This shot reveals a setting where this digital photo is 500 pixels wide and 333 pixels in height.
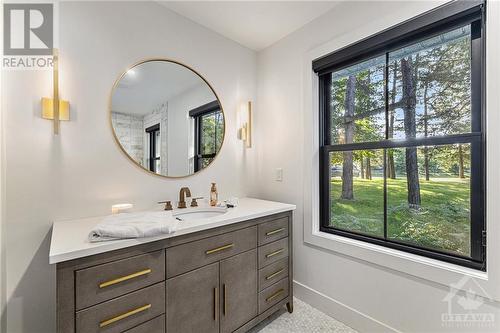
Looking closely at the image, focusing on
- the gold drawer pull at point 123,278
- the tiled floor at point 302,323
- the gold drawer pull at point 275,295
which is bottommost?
the tiled floor at point 302,323

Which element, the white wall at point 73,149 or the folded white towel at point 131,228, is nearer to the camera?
the folded white towel at point 131,228

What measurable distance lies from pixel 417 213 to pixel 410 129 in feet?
1.88

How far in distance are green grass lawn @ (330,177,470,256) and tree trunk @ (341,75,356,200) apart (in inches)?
1.8

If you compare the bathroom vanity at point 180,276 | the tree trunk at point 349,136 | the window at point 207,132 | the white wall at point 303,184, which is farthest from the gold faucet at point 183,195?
the tree trunk at point 349,136

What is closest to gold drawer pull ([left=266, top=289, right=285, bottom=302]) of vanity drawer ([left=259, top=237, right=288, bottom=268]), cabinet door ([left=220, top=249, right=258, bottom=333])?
cabinet door ([left=220, top=249, right=258, bottom=333])

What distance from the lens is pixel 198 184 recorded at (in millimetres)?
2020

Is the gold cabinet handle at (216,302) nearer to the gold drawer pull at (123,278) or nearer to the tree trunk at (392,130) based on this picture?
the gold drawer pull at (123,278)

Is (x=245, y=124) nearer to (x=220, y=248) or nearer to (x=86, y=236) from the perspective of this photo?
(x=220, y=248)

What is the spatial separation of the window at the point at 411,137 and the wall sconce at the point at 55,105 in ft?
6.16

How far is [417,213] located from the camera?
1.51 meters

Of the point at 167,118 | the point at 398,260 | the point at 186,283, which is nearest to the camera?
the point at 186,283

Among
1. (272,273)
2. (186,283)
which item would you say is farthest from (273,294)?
(186,283)

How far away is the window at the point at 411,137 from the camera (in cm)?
128

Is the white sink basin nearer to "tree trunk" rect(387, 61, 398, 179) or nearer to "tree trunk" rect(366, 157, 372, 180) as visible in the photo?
"tree trunk" rect(366, 157, 372, 180)
